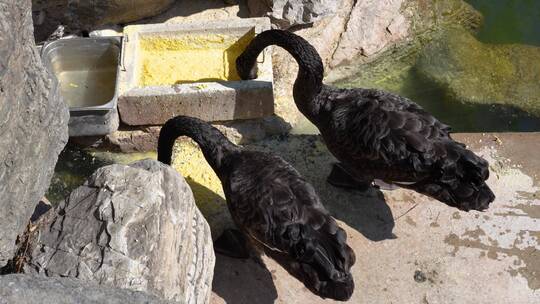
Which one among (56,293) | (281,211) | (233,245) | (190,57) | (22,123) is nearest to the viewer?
(56,293)

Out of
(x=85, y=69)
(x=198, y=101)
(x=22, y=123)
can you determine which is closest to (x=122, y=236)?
(x=22, y=123)

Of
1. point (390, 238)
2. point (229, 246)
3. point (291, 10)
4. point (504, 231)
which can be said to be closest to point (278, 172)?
point (229, 246)

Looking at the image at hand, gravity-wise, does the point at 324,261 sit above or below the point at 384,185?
above

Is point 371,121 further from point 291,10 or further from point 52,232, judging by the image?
point 52,232

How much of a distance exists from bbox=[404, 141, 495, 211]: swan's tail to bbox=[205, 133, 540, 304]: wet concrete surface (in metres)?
0.63

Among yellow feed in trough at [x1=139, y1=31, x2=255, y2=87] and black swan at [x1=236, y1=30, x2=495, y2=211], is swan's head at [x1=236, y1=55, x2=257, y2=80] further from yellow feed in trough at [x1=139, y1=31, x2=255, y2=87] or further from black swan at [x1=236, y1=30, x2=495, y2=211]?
yellow feed in trough at [x1=139, y1=31, x2=255, y2=87]

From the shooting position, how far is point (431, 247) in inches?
189

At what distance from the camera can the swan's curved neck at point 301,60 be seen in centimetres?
503

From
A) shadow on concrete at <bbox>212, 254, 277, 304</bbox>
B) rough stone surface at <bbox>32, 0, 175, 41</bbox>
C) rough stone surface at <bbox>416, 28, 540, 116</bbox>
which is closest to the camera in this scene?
shadow on concrete at <bbox>212, 254, 277, 304</bbox>

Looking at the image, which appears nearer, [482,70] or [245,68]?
[245,68]

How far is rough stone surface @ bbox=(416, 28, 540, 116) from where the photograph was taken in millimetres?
6535

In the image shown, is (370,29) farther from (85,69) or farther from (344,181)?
(85,69)

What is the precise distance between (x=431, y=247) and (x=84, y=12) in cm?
382

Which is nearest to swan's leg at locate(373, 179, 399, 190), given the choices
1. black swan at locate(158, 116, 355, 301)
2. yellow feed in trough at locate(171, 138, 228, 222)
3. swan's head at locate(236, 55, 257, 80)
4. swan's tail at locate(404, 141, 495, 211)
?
swan's tail at locate(404, 141, 495, 211)
